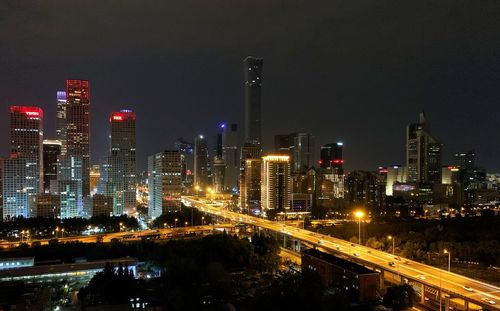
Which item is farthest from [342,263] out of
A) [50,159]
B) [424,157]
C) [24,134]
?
[424,157]

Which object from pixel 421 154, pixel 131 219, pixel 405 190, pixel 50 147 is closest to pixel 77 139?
pixel 50 147

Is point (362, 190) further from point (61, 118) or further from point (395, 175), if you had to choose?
point (61, 118)

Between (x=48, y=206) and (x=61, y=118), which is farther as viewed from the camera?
(x=61, y=118)

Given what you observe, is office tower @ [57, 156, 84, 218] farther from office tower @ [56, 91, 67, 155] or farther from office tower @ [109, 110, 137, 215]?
office tower @ [56, 91, 67, 155]

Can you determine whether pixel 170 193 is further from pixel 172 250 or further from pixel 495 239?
pixel 495 239

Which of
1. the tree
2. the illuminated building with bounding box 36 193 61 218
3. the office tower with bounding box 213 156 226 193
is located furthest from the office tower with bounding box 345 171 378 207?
the tree

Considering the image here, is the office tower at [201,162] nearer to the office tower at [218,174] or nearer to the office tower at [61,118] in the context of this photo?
the office tower at [218,174]
